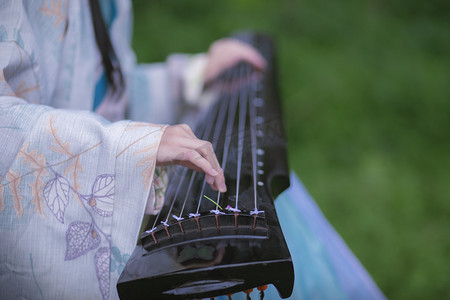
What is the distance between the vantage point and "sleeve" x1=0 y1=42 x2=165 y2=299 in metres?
0.59

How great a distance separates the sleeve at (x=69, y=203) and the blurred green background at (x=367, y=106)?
1.19 m

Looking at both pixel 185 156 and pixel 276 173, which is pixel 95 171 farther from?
pixel 276 173

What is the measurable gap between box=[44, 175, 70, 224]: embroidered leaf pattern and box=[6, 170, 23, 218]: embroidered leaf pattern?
0.04 m

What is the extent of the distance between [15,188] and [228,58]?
2.43 ft

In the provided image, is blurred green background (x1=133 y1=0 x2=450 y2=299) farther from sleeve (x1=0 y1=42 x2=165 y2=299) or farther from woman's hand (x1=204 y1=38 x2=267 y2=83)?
sleeve (x1=0 y1=42 x2=165 y2=299)

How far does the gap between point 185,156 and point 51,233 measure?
22cm

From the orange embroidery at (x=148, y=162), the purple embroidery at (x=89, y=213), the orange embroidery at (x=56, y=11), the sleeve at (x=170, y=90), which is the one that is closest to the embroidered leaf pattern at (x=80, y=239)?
the purple embroidery at (x=89, y=213)

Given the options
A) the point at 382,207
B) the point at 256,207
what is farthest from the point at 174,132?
the point at 382,207

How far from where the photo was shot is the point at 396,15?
289 centimetres

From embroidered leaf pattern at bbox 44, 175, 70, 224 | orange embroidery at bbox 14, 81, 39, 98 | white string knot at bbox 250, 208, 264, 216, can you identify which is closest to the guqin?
white string knot at bbox 250, 208, 264, 216

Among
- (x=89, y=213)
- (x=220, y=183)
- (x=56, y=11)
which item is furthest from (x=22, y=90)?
(x=220, y=183)

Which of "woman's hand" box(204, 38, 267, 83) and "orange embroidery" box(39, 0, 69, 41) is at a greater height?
"orange embroidery" box(39, 0, 69, 41)

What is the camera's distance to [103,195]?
604 millimetres

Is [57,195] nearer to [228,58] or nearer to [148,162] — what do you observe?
[148,162]
